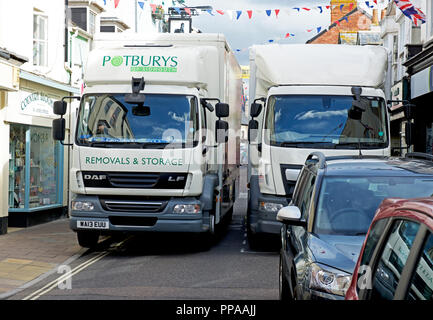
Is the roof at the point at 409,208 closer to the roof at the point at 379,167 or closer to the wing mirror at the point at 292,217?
the wing mirror at the point at 292,217

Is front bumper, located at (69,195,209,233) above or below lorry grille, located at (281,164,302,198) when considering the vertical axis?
below

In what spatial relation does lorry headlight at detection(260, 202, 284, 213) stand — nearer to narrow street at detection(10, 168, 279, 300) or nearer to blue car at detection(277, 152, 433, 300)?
narrow street at detection(10, 168, 279, 300)

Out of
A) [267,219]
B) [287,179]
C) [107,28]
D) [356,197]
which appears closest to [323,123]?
[287,179]

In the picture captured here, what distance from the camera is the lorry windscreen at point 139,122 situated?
10.3 meters

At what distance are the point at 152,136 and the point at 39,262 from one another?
2.75 m

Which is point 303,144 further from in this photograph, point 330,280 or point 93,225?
point 330,280

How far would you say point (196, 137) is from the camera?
34.1 feet

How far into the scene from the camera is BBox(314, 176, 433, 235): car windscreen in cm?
532

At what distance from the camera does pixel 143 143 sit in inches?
405

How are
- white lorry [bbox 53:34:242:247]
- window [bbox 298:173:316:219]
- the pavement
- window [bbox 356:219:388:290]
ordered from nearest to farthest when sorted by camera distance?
window [bbox 356:219:388:290] < window [bbox 298:173:316:219] < the pavement < white lorry [bbox 53:34:242:247]

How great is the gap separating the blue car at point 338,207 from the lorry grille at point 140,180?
4313 mm

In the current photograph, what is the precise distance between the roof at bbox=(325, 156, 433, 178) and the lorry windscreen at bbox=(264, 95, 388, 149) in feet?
14.3

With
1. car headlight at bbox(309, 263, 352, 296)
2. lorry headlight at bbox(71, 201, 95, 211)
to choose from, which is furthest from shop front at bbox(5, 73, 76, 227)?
car headlight at bbox(309, 263, 352, 296)
